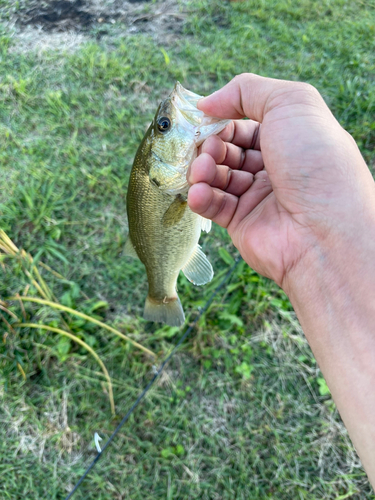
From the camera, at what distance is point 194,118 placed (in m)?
1.59

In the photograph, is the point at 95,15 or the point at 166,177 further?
the point at 95,15

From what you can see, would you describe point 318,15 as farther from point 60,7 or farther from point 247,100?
point 247,100

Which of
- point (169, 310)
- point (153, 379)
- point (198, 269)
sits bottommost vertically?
point (153, 379)

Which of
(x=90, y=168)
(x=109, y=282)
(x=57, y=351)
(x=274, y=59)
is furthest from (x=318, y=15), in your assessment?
(x=57, y=351)

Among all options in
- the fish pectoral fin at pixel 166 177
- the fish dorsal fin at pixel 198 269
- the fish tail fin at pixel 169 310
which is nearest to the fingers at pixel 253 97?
the fish pectoral fin at pixel 166 177

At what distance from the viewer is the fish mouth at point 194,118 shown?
5.15 ft

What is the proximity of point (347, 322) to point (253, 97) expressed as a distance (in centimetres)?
108

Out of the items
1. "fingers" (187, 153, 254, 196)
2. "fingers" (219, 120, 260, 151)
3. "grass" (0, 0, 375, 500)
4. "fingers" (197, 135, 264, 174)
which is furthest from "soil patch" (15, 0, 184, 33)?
"fingers" (187, 153, 254, 196)

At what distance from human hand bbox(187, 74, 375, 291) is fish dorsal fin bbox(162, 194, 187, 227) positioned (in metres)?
0.14

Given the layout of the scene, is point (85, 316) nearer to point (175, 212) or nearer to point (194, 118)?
point (175, 212)

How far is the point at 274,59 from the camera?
4.18 m

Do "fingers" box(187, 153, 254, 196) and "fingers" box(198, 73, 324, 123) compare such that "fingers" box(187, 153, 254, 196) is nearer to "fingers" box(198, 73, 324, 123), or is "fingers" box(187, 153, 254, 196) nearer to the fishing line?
"fingers" box(198, 73, 324, 123)

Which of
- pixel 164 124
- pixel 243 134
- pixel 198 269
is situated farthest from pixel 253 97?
pixel 198 269

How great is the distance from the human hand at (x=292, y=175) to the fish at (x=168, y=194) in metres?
0.07
